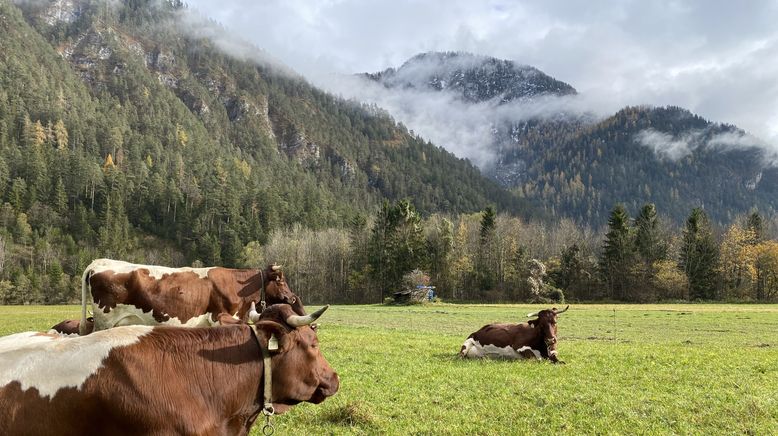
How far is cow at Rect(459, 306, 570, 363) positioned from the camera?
Answer: 58.1ft

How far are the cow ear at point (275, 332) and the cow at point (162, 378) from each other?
0.01 metres

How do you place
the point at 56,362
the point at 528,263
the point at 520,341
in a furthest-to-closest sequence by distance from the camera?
the point at 528,263, the point at 520,341, the point at 56,362

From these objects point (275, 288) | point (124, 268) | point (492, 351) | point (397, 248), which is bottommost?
point (492, 351)

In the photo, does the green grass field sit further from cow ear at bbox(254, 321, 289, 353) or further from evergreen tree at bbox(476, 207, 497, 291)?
evergreen tree at bbox(476, 207, 497, 291)

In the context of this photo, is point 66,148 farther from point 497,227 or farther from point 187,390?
point 187,390

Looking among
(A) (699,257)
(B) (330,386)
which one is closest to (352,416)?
(B) (330,386)

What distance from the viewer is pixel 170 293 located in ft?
40.5

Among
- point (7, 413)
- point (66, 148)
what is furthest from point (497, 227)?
point (66, 148)

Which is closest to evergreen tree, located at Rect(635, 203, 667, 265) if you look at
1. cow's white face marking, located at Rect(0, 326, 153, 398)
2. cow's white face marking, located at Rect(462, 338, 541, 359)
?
cow's white face marking, located at Rect(462, 338, 541, 359)

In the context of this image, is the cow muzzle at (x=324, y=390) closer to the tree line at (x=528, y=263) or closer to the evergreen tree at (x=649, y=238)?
the tree line at (x=528, y=263)

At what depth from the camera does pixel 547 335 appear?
17656 mm

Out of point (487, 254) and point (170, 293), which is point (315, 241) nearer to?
point (487, 254)

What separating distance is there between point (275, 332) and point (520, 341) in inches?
548

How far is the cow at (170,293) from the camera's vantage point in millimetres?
11859
